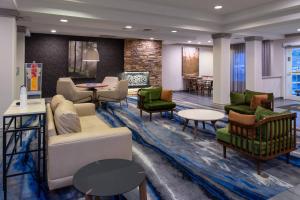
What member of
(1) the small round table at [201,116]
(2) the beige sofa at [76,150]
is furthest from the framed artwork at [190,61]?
(2) the beige sofa at [76,150]

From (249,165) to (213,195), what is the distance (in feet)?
3.43

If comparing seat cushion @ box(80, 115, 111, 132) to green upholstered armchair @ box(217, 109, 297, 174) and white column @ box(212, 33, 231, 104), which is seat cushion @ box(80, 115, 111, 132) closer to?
green upholstered armchair @ box(217, 109, 297, 174)

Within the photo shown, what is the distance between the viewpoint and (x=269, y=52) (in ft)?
32.4

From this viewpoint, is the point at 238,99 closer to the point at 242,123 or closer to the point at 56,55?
the point at 242,123

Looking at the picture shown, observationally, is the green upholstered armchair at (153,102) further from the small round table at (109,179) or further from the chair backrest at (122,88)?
the small round table at (109,179)

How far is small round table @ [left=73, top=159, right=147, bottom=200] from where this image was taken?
5.51 ft

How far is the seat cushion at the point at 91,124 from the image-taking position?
3.45 metres

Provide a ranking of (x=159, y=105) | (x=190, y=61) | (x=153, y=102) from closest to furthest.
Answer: (x=159, y=105)
(x=153, y=102)
(x=190, y=61)

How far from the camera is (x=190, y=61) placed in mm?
12266

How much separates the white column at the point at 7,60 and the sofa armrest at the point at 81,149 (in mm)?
2962

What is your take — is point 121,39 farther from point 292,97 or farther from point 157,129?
point 292,97

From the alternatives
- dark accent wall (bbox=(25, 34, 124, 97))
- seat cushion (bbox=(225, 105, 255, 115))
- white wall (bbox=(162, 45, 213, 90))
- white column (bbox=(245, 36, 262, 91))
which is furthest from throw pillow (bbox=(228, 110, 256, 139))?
white wall (bbox=(162, 45, 213, 90))

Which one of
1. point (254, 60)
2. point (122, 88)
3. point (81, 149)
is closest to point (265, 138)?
point (81, 149)

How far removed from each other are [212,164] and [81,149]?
1.86 meters
